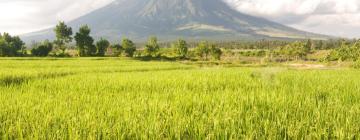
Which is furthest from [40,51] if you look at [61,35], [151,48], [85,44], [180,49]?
[180,49]

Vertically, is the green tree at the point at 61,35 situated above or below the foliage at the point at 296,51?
above

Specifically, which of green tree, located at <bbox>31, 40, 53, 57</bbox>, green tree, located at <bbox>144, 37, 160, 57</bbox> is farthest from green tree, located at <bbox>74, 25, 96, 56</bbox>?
green tree, located at <bbox>144, 37, 160, 57</bbox>

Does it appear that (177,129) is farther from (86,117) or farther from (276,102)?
(276,102)

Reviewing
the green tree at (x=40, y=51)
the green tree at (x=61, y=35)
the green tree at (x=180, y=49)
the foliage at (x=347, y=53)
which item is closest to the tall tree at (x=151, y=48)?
the green tree at (x=180, y=49)

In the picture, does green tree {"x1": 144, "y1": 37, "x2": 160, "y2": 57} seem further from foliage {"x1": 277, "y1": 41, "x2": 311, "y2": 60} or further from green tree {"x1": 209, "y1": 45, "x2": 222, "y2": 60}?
foliage {"x1": 277, "y1": 41, "x2": 311, "y2": 60}

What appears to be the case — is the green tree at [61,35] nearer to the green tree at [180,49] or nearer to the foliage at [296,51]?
the green tree at [180,49]

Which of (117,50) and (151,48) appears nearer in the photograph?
(151,48)

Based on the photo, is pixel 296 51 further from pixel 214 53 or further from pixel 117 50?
pixel 117 50

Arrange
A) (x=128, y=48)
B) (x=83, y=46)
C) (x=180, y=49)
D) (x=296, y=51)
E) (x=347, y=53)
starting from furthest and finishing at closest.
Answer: (x=296, y=51) → (x=180, y=49) → (x=128, y=48) → (x=83, y=46) → (x=347, y=53)

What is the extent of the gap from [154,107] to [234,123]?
162 cm

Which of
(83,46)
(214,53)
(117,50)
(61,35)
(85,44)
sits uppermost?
(61,35)

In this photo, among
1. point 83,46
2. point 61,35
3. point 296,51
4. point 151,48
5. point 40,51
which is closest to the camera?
point 40,51

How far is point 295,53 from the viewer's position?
463 feet

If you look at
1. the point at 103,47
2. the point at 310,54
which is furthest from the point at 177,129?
the point at 310,54
